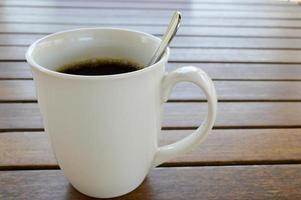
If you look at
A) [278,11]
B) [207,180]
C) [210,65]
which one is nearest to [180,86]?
[210,65]

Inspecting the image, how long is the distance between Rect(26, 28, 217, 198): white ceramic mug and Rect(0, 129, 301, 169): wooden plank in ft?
0.23

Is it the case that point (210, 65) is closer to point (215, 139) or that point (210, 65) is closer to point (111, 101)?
point (215, 139)

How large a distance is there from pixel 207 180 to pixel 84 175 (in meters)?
0.13

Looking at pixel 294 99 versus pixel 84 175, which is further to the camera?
pixel 294 99

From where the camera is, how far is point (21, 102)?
21.5 inches

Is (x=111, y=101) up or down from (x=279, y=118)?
up

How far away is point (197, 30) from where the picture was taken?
899 mm

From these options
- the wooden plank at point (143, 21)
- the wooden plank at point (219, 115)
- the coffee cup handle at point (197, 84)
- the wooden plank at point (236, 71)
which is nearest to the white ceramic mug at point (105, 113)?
the coffee cup handle at point (197, 84)

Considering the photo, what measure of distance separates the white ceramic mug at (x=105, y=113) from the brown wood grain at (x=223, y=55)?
0.35 m

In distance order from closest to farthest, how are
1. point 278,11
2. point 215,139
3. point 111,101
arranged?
point 111,101 < point 215,139 < point 278,11

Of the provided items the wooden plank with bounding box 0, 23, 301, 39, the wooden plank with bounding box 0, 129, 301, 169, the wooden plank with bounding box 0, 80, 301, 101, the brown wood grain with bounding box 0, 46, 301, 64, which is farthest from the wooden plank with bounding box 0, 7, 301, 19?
the wooden plank with bounding box 0, 129, 301, 169

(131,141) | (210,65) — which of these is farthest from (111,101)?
(210,65)

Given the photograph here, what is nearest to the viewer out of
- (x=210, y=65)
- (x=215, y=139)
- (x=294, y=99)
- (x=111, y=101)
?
(x=111, y=101)

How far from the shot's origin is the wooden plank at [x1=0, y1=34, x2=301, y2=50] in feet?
2.59
